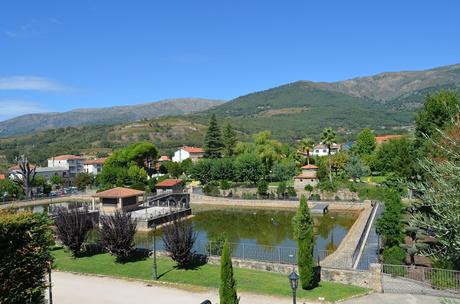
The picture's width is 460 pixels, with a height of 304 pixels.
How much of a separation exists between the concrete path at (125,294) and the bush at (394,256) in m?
7.12


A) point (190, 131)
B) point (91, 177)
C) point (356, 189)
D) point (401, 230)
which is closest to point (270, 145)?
point (356, 189)

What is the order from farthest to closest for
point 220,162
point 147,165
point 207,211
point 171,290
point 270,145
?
point 147,165, point 270,145, point 220,162, point 207,211, point 171,290

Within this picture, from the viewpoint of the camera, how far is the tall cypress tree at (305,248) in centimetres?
1883

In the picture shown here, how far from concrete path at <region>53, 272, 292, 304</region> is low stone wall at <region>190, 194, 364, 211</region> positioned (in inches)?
1321

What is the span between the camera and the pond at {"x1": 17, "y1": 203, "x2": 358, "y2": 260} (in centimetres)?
3033

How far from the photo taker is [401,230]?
23.8 metres

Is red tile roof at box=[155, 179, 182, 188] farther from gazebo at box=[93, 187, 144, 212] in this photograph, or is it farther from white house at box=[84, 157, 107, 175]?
white house at box=[84, 157, 107, 175]

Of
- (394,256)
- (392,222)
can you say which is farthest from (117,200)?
(394,256)

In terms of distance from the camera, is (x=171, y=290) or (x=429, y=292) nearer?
(x=429, y=292)

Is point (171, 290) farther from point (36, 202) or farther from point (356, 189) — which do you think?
point (36, 202)

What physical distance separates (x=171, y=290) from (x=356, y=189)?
3886 cm

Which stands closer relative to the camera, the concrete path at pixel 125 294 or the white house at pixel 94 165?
the concrete path at pixel 125 294

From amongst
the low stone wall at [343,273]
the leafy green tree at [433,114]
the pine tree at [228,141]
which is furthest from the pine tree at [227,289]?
the pine tree at [228,141]

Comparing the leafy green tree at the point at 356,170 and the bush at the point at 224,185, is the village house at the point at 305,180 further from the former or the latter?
the bush at the point at 224,185
